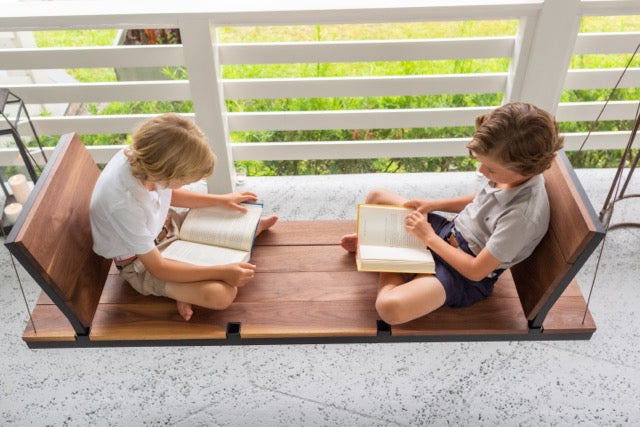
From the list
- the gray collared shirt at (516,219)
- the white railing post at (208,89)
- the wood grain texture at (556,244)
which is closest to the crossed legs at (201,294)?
the gray collared shirt at (516,219)

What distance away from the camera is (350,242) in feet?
5.79

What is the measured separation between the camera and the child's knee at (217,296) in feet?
5.07

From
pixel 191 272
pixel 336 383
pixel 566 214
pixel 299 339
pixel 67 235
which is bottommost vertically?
pixel 336 383

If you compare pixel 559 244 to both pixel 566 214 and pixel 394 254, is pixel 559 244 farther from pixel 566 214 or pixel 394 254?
pixel 394 254

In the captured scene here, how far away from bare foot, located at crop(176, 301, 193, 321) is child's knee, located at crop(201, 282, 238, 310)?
0.15ft

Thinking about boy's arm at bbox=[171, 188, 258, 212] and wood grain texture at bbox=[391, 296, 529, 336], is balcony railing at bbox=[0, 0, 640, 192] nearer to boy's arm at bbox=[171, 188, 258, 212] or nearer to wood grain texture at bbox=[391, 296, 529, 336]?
boy's arm at bbox=[171, 188, 258, 212]

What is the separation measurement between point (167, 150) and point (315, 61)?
1.10 m

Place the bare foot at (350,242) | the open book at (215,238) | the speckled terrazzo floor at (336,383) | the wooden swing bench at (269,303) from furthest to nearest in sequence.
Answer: the speckled terrazzo floor at (336,383) < the bare foot at (350,242) < the open book at (215,238) < the wooden swing bench at (269,303)

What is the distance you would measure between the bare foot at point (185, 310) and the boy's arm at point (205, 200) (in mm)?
351

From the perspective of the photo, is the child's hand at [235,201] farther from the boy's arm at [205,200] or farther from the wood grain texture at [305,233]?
the wood grain texture at [305,233]

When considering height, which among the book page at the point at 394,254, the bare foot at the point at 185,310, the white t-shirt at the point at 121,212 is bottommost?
the bare foot at the point at 185,310

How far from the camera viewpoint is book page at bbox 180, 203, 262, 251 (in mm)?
1701

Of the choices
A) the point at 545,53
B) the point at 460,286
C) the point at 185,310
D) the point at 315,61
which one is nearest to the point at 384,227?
the point at 460,286

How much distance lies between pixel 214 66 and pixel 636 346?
188 cm
